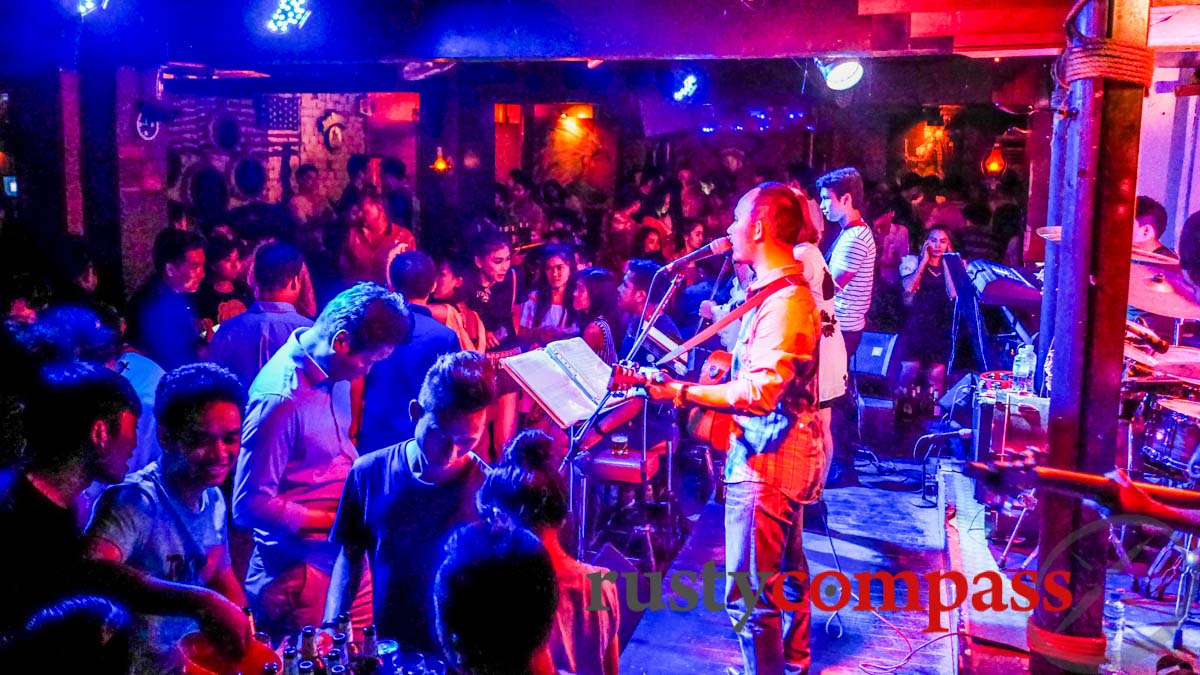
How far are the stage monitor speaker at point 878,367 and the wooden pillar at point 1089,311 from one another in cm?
542

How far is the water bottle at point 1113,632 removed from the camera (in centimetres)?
376

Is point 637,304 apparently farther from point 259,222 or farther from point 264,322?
point 259,222

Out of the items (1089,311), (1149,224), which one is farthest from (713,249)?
(1149,224)

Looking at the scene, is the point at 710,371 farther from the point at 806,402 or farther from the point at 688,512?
the point at 688,512

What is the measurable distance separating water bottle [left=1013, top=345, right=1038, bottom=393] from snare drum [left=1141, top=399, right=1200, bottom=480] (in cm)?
59

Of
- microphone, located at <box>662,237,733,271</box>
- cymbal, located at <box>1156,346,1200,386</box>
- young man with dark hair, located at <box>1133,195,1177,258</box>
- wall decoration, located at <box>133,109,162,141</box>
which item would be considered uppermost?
wall decoration, located at <box>133,109,162,141</box>

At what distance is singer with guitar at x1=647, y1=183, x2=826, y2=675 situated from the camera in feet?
10.6

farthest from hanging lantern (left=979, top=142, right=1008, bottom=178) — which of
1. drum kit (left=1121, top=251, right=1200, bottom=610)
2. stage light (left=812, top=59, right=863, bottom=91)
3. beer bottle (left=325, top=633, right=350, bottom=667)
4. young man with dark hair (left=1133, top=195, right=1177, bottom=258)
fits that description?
beer bottle (left=325, top=633, right=350, bottom=667)

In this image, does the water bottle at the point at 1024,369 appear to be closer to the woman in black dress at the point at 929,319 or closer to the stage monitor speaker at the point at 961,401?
the stage monitor speaker at the point at 961,401

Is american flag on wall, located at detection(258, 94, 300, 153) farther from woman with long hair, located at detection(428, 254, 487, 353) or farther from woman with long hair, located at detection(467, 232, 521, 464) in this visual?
woman with long hair, located at detection(428, 254, 487, 353)

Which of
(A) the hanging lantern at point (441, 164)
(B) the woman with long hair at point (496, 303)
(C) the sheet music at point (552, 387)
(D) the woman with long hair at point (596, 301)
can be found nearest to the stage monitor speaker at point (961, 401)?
(D) the woman with long hair at point (596, 301)

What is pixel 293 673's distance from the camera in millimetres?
2049

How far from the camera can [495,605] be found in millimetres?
1595

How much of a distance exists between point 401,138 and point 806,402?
1132 cm
